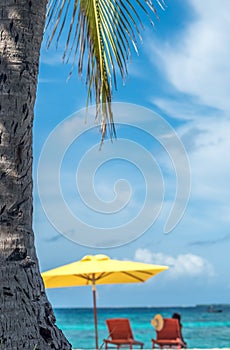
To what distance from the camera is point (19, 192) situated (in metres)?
3.30

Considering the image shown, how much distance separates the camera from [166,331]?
1347 centimetres

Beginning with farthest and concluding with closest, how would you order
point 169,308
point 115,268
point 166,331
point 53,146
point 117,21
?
point 169,308
point 166,331
point 115,268
point 53,146
point 117,21

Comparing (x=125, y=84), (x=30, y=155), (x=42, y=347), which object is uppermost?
(x=125, y=84)

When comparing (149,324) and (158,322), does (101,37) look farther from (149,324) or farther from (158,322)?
(149,324)

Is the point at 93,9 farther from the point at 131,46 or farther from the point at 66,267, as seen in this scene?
the point at 66,267

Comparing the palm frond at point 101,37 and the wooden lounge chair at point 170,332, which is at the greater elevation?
the palm frond at point 101,37

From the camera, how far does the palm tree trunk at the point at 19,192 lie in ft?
10.4

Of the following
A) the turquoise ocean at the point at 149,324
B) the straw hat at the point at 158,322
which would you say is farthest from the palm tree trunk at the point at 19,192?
the turquoise ocean at the point at 149,324

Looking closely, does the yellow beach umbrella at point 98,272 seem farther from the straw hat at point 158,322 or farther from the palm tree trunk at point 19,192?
the palm tree trunk at point 19,192

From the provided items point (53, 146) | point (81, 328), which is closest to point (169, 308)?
point (81, 328)

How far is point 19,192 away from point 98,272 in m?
8.60

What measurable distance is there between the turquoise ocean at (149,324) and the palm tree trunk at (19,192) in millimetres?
31565

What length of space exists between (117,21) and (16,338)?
155 inches

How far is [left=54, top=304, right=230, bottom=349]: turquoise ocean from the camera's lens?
40062 millimetres
